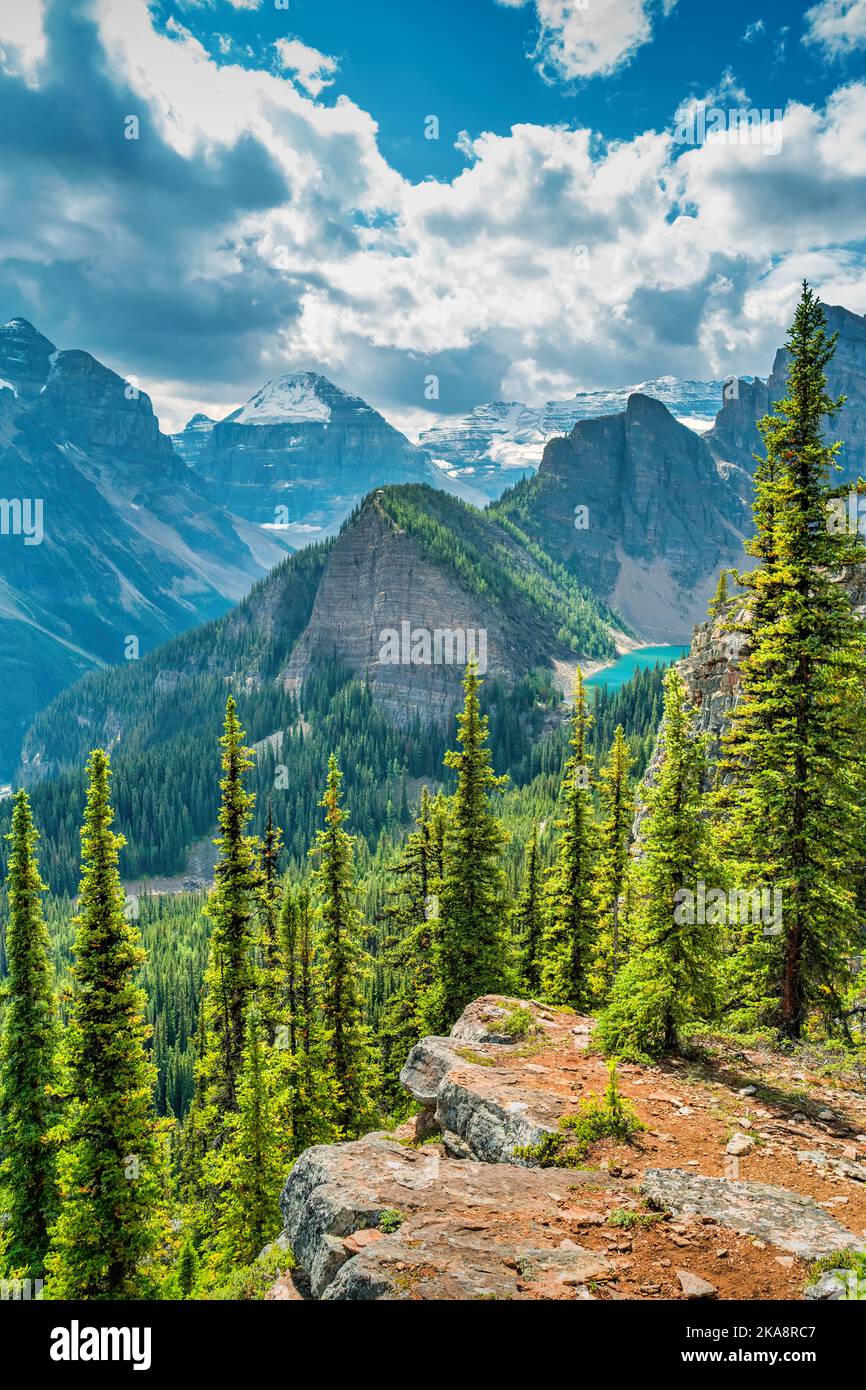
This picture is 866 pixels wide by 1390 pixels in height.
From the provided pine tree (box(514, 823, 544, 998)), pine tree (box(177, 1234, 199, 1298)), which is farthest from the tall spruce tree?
pine tree (box(514, 823, 544, 998))

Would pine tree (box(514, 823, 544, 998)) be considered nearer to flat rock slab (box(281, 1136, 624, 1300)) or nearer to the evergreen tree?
the evergreen tree

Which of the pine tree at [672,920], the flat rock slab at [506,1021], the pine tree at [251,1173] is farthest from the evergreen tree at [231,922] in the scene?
the pine tree at [672,920]

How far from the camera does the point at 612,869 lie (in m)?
33.0

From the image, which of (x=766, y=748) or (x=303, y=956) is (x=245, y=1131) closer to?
(x=303, y=956)

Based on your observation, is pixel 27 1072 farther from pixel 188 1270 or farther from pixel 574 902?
pixel 574 902

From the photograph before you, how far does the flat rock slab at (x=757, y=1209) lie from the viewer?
10.3 metres

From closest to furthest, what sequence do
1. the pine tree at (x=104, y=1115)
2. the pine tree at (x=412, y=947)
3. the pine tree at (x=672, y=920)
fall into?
1. the pine tree at (x=672, y=920)
2. the pine tree at (x=104, y=1115)
3. the pine tree at (x=412, y=947)

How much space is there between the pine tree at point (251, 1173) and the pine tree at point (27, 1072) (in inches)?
235

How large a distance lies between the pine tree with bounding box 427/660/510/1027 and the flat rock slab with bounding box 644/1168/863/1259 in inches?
682

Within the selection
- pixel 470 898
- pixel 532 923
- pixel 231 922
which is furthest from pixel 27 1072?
pixel 532 923

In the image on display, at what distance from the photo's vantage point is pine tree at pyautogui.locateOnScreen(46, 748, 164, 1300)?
2014cm

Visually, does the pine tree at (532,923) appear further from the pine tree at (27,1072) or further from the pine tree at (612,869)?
the pine tree at (27,1072)
